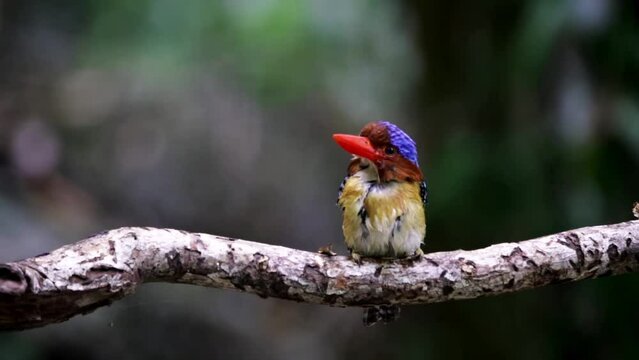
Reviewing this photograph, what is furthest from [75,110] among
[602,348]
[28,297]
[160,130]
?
[28,297]

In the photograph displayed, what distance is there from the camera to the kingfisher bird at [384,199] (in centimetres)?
197

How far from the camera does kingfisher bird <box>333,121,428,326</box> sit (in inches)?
77.7

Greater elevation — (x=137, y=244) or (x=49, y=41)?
(x=49, y=41)

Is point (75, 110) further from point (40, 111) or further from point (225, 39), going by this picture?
point (225, 39)

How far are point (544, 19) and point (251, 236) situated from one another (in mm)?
2184

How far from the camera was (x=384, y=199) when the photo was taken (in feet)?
6.55

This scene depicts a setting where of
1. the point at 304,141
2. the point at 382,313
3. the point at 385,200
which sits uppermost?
the point at 304,141

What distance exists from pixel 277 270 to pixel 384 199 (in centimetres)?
35

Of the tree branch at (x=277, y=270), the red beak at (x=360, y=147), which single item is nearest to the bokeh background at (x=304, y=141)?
the tree branch at (x=277, y=270)

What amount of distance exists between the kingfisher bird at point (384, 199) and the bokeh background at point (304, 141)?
5.14ft

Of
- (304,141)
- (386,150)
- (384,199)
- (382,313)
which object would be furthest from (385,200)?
(304,141)

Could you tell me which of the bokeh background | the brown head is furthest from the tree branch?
the bokeh background

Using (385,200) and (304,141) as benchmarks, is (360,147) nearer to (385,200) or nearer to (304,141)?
(385,200)

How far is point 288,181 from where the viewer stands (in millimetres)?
5121
